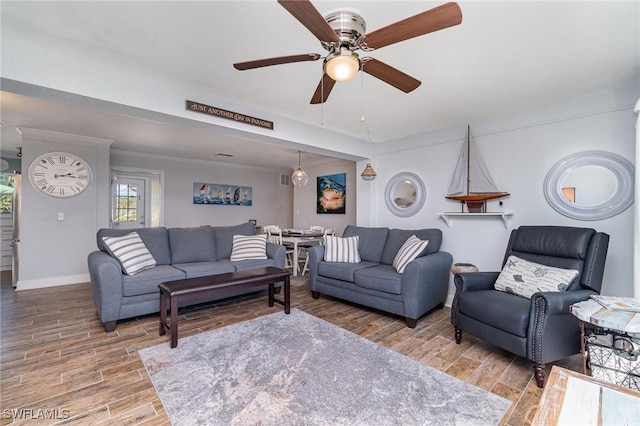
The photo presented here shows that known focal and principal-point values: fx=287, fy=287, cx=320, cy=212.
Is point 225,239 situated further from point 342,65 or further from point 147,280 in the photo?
point 342,65

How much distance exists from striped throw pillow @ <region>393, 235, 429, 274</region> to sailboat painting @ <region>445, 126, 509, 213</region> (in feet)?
2.71

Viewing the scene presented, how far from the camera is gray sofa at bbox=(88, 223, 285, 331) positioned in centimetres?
280

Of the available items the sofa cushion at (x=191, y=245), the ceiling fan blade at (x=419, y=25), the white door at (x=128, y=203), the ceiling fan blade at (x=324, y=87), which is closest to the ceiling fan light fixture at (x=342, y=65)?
the ceiling fan blade at (x=419, y=25)

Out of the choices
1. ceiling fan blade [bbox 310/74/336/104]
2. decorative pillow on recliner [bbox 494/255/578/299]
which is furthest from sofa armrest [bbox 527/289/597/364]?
ceiling fan blade [bbox 310/74/336/104]

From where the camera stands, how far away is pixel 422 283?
3.02 meters

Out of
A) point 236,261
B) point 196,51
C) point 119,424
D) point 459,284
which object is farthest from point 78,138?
point 459,284

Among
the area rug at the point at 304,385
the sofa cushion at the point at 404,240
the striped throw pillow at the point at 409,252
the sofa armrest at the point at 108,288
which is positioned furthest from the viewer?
the sofa cushion at the point at 404,240

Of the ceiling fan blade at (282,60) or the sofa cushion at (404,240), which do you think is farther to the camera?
the sofa cushion at (404,240)

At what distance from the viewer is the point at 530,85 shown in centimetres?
268

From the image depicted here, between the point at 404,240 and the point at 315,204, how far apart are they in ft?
11.4

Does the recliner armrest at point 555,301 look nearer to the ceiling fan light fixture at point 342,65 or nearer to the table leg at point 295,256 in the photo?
the ceiling fan light fixture at point 342,65

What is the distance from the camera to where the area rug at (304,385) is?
5.41 feet

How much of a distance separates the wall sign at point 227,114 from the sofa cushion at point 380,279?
6.81 feet

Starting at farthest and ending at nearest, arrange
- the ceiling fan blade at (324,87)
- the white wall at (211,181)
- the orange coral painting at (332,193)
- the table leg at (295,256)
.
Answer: the orange coral painting at (332,193) → the white wall at (211,181) → the table leg at (295,256) → the ceiling fan blade at (324,87)
